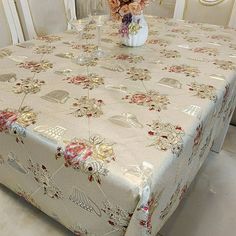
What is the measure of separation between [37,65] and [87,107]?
1.26 feet

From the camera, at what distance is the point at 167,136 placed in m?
0.59

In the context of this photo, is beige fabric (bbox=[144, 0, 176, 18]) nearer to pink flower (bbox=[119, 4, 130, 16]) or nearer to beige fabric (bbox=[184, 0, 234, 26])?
beige fabric (bbox=[184, 0, 234, 26])

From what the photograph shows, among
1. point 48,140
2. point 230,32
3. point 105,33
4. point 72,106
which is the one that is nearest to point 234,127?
point 230,32

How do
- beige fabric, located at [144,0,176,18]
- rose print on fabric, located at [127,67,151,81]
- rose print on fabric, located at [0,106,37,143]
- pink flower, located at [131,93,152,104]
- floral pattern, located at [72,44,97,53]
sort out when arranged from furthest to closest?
beige fabric, located at [144,0,176,18]
floral pattern, located at [72,44,97,53]
rose print on fabric, located at [127,67,151,81]
pink flower, located at [131,93,152,104]
rose print on fabric, located at [0,106,37,143]

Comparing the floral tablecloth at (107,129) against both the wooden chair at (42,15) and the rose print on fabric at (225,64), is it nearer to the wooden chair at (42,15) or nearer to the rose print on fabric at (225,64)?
the rose print on fabric at (225,64)

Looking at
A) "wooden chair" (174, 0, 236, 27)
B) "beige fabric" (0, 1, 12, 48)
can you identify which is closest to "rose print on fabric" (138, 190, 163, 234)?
"beige fabric" (0, 1, 12, 48)

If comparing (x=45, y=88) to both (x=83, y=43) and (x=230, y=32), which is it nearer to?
(x=83, y=43)

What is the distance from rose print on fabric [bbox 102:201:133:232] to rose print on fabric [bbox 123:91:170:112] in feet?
0.95

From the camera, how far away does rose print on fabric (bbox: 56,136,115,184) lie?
20.5 inches

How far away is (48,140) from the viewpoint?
58cm

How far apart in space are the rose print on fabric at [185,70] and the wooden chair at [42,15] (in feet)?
2.81

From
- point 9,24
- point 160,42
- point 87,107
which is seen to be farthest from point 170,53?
point 9,24

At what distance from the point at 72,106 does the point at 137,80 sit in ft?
0.91

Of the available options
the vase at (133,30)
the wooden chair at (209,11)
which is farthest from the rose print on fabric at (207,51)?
the wooden chair at (209,11)
